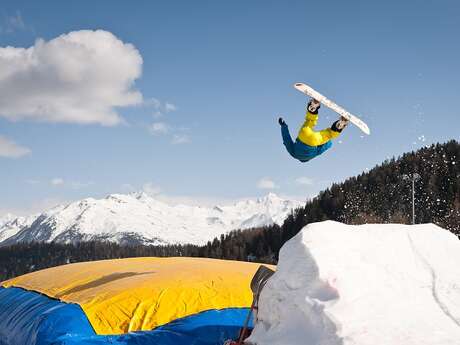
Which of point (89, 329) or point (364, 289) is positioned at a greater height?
point (364, 289)

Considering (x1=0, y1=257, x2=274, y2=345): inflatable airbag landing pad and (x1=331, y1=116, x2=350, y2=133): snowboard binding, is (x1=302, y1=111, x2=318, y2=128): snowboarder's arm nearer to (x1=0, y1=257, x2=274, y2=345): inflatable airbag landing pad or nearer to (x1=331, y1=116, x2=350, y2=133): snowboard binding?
(x1=331, y1=116, x2=350, y2=133): snowboard binding

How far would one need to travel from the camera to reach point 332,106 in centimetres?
959

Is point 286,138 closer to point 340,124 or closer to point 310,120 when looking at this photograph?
point 310,120

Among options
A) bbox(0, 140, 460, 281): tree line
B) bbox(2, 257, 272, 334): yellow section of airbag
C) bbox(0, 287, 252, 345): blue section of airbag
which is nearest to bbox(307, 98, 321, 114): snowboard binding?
bbox(2, 257, 272, 334): yellow section of airbag

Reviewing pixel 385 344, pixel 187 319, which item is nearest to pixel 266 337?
pixel 385 344

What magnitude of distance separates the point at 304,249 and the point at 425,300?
99cm

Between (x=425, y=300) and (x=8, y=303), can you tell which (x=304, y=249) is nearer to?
(x=425, y=300)

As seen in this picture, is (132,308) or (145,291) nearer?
(132,308)

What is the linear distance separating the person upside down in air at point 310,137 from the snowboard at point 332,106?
0.79 ft

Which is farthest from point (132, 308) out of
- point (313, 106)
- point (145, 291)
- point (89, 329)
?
point (313, 106)

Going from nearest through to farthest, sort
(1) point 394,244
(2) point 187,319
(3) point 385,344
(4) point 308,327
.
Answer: (3) point 385,344, (4) point 308,327, (1) point 394,244, (2) point 187,319

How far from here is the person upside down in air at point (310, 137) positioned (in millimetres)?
8828

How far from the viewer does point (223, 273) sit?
9.47 m

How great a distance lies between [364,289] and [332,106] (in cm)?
604
